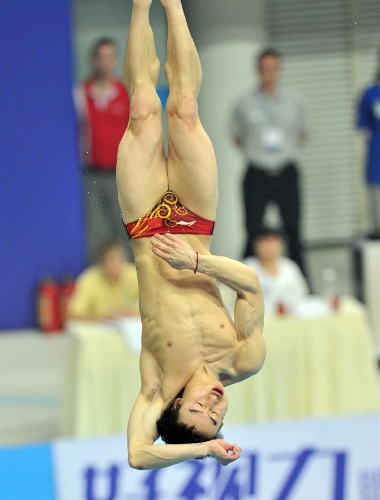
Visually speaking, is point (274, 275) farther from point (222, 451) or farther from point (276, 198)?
point (222, 451)

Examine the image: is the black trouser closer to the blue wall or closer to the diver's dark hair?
the blue wall

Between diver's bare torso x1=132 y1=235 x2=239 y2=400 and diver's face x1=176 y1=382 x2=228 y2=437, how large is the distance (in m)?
0.13

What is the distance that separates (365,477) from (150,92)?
8.63 feet

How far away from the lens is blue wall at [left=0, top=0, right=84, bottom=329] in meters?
7.82

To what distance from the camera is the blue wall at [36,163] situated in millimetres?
7824

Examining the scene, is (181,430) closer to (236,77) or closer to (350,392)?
(350,392)

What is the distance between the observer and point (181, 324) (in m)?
4.36

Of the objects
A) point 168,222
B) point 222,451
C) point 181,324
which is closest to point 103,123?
point 168,222

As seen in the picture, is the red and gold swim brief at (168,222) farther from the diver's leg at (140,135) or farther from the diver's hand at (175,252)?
the diver's hand at (175,252)

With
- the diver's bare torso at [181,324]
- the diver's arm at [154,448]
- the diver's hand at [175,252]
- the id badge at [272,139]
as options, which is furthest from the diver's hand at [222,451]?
the id badge at [272,139]

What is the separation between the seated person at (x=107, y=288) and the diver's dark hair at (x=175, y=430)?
2687 mm

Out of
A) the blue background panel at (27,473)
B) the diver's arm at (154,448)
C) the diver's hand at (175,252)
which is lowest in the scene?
the blue background panel at (27,473)

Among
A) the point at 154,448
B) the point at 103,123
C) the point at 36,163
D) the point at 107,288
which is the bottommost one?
the point at 154,448

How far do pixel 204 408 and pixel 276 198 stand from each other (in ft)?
12.8
